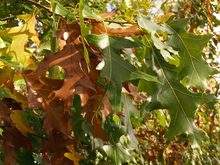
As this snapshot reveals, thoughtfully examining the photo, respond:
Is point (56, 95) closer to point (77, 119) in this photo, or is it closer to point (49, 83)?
point (49, 83)

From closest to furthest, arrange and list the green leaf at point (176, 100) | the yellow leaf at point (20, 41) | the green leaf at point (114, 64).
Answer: the green leaf at point (114, 64)
the green leaf at point (176, 100)
the yellow leaf at point (20, 41)

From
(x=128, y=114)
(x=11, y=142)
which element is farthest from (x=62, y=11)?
(x=11, y=142)

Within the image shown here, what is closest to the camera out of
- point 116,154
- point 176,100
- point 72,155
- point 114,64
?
point 114,64

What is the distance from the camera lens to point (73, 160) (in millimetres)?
1396

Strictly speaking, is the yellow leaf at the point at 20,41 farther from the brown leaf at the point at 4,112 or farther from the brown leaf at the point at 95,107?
the brown leaf at the point at 95,107

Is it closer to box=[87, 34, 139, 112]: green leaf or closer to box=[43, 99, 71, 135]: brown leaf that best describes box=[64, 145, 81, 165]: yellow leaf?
box=[43, 99, 71, 135]: brown leaf

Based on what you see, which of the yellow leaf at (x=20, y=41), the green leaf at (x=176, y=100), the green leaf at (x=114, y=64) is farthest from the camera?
the yellow leaf at (x=20, y=41)

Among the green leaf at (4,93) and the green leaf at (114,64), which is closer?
the green leaf at (114,64)

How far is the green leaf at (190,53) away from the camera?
1180 mm

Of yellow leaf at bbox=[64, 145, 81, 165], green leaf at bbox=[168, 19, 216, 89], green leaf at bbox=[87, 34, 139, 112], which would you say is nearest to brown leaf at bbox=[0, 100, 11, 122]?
yellow leaf at bbox=[64, 145, 81, 165]

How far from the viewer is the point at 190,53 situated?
119 centimetres

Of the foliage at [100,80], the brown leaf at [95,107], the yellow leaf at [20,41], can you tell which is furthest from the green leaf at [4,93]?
the brown leaf at [95,107]

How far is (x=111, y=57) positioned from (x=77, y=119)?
0.30 meters

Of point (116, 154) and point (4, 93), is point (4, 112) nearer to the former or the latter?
point (4, 93)
